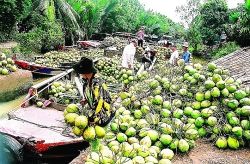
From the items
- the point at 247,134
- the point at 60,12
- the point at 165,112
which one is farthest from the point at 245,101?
the point at 60,12

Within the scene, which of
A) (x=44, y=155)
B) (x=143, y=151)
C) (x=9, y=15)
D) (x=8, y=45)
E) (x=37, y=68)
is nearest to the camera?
(x=143, y=151)

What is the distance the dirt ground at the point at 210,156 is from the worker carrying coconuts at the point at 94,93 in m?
0.51

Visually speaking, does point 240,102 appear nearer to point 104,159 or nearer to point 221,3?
point 104,159

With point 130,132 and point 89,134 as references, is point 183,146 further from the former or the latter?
point 89,134

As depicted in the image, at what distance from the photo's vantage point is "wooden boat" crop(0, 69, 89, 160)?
4320 mm

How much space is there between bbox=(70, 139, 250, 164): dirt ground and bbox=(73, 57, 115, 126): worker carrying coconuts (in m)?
0.51

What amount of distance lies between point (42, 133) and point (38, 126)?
0.88 feet

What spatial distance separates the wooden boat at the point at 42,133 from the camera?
4.32 m

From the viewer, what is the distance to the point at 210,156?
2.79 m

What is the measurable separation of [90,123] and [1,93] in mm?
6812

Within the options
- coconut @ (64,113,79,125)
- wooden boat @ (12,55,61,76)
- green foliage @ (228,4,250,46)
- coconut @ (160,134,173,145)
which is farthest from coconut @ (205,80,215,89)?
green foliage @ (228,4,250,46)

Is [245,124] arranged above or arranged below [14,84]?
above

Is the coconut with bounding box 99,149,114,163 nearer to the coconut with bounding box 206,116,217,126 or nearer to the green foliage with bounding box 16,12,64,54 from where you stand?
the coconut with bounding box 206,116,217,126

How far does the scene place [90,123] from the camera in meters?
2.57
